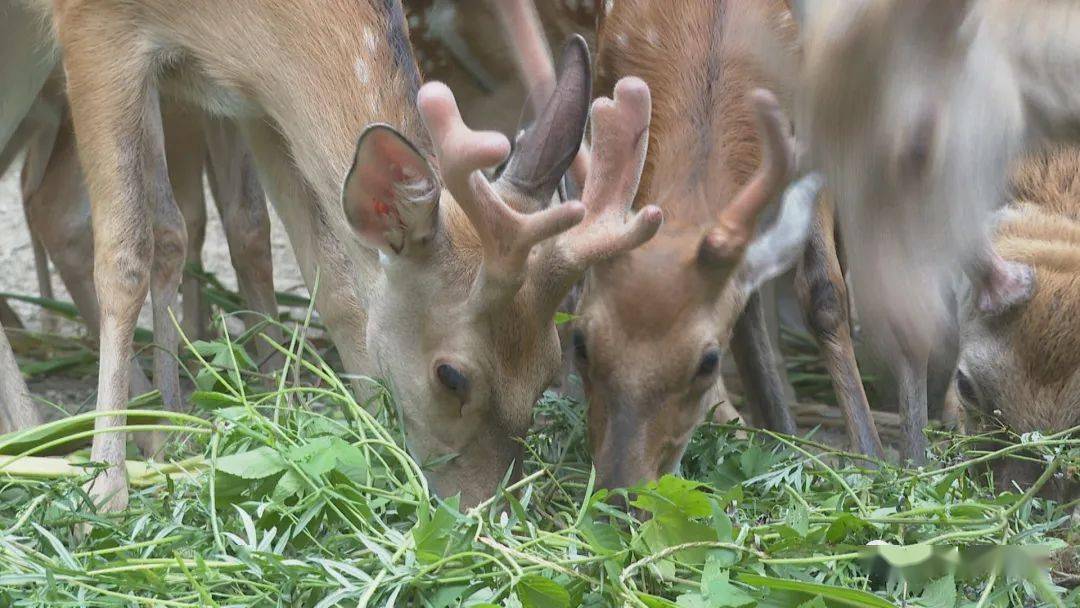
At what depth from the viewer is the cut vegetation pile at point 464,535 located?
322 cm

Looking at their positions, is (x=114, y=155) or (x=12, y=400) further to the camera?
(x=12, y=400)

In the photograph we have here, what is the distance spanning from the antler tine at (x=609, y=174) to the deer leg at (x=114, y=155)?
56.1 inches

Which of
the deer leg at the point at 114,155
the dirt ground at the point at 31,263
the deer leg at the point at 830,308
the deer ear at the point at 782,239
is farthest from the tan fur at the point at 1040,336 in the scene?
the dirt ground at the point at 31,263

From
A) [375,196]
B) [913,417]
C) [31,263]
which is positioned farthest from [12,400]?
[31,263]

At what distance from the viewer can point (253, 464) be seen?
11.8 feet

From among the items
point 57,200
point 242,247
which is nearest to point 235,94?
point 242,247

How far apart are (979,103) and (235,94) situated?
2576 mm

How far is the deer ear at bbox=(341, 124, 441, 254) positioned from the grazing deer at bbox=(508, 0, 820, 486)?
1.84ft

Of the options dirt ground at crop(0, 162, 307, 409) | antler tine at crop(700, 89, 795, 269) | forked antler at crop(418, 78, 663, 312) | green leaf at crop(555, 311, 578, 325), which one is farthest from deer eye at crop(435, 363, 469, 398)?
dirt ground at crop(0, 162, 307, 409)

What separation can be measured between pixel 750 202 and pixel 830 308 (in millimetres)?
1292

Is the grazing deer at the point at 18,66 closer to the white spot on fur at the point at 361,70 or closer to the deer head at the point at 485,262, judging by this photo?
the white spot on fur at the point at 361,70

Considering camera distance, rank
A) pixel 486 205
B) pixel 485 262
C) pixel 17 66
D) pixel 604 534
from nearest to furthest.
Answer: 1. pixel 604 534
2. pixel 486 205
3. pixel 485 262
4. pixel 17 66

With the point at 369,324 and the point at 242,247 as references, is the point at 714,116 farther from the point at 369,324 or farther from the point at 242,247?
the point at 242,247

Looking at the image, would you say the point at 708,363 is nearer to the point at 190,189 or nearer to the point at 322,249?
the point at 322,249
